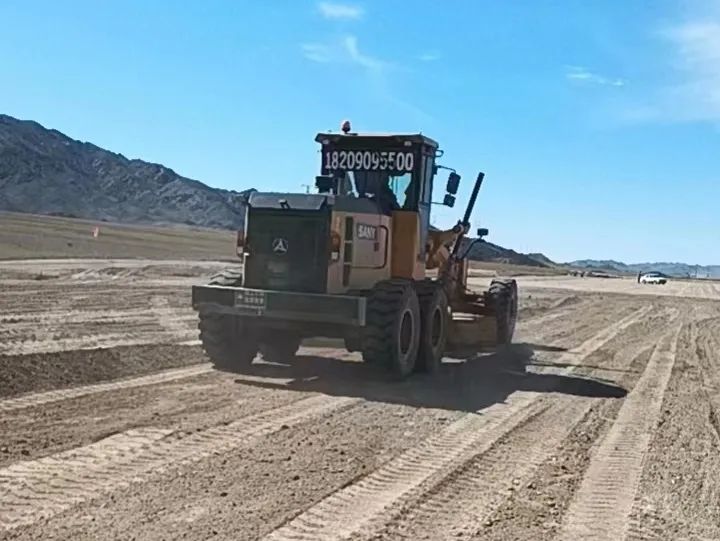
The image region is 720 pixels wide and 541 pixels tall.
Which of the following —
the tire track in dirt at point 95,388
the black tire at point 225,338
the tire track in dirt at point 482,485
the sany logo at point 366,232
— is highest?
the sany logo at point 366,232

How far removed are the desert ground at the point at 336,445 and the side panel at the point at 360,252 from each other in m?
1.27

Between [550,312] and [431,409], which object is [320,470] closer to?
[431,409]

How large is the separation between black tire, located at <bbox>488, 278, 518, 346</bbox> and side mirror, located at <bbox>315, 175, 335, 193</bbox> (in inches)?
178

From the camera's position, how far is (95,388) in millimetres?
11016

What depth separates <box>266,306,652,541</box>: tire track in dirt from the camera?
251 inches

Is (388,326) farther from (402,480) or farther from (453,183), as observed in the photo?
(402,480)

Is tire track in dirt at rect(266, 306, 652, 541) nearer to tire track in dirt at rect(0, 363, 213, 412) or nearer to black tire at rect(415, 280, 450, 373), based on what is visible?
black tire at rect(415, 280, 450, 373)

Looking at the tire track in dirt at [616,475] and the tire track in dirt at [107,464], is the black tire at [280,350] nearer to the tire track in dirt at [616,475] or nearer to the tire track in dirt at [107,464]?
the tire track in dirt at [107,464]

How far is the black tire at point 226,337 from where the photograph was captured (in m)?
13.4

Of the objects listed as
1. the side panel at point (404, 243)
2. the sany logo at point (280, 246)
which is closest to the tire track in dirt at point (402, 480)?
the side panel at point (404, 243)

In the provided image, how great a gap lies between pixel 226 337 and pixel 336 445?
4955 millimetres

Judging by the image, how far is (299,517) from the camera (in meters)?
6.55

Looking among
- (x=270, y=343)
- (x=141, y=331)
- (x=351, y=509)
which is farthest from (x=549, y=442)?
(x=141, y=331)

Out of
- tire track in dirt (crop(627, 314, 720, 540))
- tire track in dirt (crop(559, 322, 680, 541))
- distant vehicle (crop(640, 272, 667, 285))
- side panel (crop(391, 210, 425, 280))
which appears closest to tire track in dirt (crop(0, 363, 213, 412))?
side panel (crop(391, 210, 425, 280))
